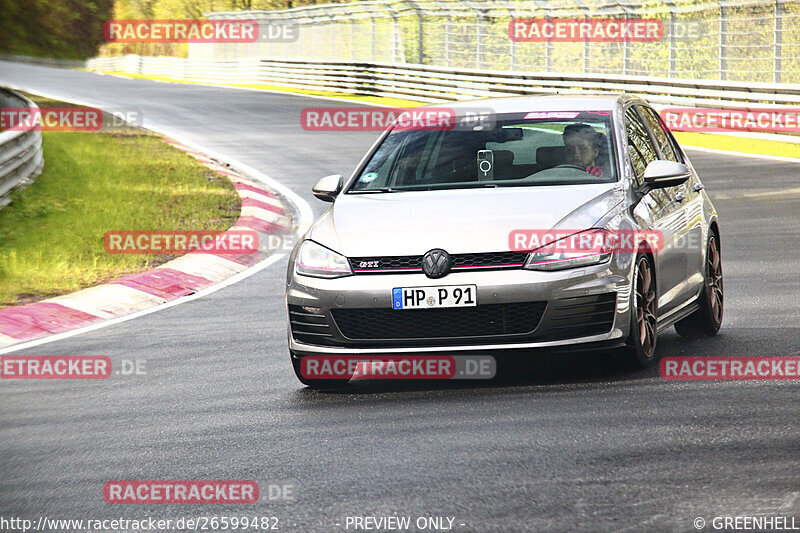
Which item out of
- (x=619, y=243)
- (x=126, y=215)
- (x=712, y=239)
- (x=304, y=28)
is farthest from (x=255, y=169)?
(x=304, y=28)

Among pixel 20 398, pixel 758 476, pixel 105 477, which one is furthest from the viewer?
pixel 20 398

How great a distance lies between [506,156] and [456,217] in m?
1.01

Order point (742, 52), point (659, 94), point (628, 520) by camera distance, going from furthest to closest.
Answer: point (659, 94) < point (742, 52) < point (628, 520)

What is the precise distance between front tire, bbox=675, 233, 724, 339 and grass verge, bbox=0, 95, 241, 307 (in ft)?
18.5

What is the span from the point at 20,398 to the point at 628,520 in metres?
4.43

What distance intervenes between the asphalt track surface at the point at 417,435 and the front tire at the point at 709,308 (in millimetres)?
133

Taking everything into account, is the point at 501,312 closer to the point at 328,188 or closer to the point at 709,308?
the point at 328,188

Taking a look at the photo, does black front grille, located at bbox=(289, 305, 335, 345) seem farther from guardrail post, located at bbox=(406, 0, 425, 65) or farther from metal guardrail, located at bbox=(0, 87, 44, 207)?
guardrail post, located at bbox=(406, 0, 425, 65)

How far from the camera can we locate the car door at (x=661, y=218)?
7461 mm

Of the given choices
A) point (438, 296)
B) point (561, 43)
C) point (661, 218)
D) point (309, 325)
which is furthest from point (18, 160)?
point (561, 43)

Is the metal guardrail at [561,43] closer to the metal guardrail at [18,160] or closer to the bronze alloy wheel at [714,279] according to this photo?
the metal guardrail at [18,160]

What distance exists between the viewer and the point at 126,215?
15453mm

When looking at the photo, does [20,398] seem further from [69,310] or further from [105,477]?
[69,310]

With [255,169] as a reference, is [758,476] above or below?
above
